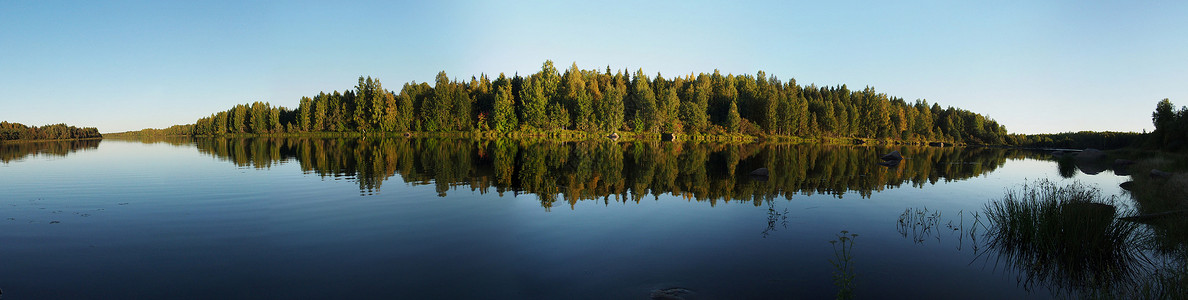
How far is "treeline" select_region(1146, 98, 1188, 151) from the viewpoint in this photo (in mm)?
50188

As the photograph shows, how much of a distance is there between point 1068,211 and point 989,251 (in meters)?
1.91

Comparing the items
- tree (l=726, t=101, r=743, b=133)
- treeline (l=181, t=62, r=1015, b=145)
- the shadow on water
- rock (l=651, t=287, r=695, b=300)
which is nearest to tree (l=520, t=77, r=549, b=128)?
treeline (l=181, t=62, r=1015, b=145)

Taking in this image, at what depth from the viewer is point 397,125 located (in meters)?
125

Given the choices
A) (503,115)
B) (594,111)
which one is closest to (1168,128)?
(594,111)

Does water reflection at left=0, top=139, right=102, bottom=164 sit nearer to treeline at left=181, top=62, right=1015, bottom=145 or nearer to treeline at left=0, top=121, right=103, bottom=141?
treeline at left=181, top=62, right=1015, bottom=145

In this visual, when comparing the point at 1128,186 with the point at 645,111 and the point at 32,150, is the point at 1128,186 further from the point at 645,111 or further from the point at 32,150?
the point at 32,150

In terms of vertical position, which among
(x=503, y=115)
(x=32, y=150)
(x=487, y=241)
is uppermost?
(x=503, y=115)

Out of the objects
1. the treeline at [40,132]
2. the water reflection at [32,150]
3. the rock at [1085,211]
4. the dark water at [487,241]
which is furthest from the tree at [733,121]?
the treeline at [40,132]

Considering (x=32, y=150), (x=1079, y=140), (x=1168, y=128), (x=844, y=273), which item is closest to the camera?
(x=844, y=273)

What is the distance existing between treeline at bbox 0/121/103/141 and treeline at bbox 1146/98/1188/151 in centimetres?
20521

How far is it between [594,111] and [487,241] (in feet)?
370

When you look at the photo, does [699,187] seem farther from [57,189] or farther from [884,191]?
[57,189]

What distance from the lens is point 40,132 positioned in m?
133

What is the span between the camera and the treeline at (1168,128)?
50.2 metres
